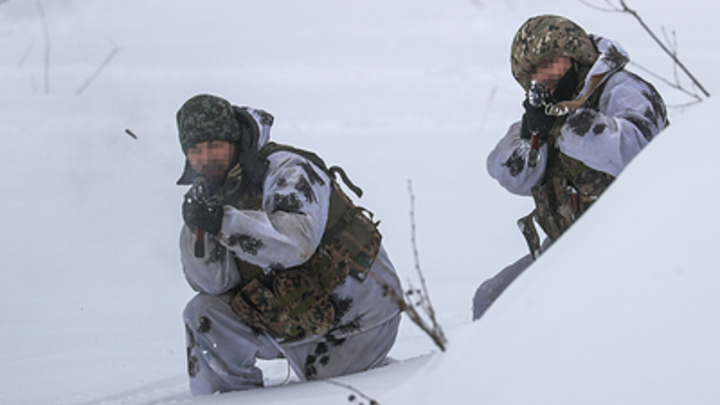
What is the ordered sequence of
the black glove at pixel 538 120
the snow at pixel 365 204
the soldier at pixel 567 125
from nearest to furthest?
the snow at pixel 365 204, the soldier at pixel 567 125, the black glove at pixel 538 120

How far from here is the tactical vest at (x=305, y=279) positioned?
93.1 inches

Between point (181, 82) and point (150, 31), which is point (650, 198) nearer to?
point (181, 82)

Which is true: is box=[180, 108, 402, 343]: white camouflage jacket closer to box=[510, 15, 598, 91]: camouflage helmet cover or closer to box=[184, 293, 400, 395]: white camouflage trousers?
box=[184, 293, 400, 395]: white camouflage trousers

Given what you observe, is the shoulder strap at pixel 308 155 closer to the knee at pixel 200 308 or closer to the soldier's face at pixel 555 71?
the knee at pixel 200 308

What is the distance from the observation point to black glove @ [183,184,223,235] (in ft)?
7.04

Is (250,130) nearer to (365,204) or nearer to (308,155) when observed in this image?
(308,155)

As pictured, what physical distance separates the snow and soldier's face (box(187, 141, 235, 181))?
72 cm

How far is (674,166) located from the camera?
1.10 metres

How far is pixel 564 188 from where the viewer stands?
269 cm

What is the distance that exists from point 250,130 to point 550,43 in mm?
1134

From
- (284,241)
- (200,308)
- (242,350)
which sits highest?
(284,241)

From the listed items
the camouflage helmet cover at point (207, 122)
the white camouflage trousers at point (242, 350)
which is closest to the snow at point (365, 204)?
the white camouflage trousers at point (242, 350)

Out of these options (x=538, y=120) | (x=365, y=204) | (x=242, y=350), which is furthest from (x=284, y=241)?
(x=365, y=204)

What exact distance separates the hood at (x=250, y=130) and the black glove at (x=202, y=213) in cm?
29
